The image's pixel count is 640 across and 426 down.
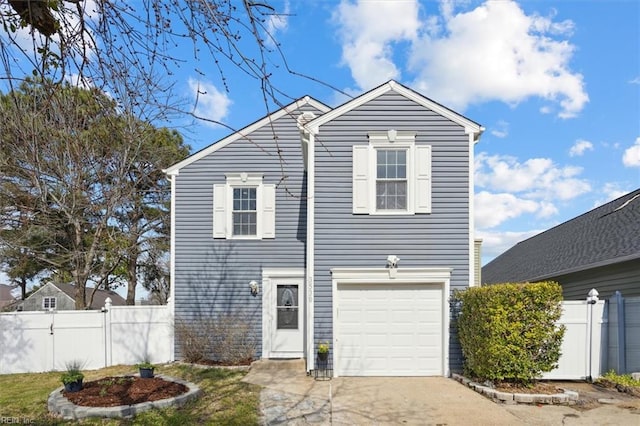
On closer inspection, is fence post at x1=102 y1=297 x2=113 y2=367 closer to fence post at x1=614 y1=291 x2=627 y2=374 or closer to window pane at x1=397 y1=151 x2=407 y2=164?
window pane at x1=397 y1=151 x2=407 y2=164

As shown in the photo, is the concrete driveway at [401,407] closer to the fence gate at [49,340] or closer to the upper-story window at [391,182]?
the upper-story window at [391,182]

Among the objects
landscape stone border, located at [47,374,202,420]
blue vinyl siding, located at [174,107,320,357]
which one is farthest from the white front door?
landscape stone border, located at [47,374,202,420]

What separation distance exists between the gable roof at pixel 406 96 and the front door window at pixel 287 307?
14.3 feet

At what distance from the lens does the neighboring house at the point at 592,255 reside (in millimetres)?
11234

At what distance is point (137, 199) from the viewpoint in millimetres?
20188

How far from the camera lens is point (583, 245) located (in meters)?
14.5

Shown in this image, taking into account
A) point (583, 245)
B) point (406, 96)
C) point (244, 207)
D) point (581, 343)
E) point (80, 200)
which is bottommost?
point (581, 343)

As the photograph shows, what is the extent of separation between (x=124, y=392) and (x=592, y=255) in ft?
38.4

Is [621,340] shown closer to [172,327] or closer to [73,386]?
[73,386]

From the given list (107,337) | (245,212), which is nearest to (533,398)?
(245,212)

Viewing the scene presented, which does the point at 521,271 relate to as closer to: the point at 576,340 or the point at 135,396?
the point at 576,340

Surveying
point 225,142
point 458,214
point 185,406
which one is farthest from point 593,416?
point 225,142

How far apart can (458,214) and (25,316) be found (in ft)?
34.5

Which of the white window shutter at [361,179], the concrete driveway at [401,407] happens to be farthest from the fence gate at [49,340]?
the white window shutter at [361,179]
